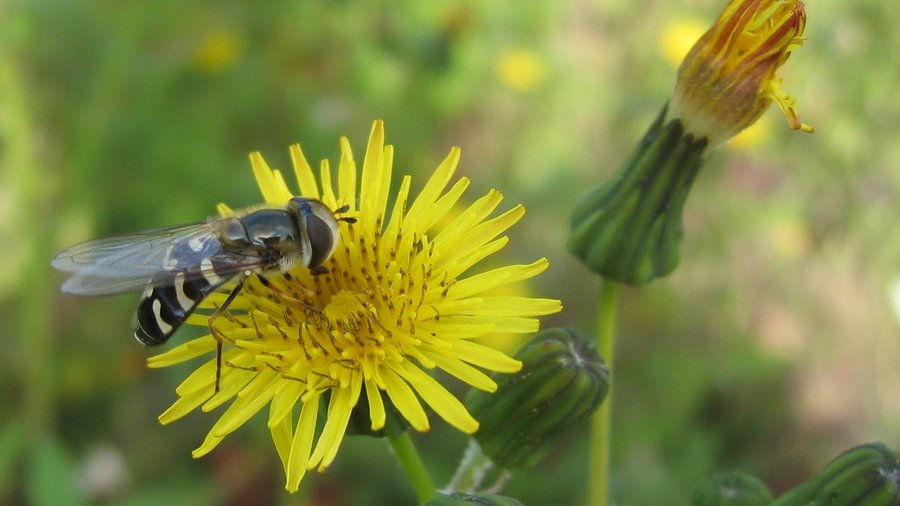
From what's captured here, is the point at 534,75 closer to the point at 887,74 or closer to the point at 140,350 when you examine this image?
the point at 887,74

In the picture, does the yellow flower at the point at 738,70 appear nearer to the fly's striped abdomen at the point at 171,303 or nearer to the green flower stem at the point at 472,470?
the green flower stem at the point at 472,470

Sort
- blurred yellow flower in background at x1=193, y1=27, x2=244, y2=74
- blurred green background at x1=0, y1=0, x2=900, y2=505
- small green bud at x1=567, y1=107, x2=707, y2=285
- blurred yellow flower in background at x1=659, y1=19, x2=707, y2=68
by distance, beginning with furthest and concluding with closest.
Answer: blurred yellow flower in background at x1=659, y1=19, x2=707, y2=68 < blurred yellow flower in background at x1=193, y1=27, x2=244, y2=74 < blurred green background at x1=0, y1=0, x2=900, y2=505 < small green bud at x1=567, y1=107, x2=707, y2=285

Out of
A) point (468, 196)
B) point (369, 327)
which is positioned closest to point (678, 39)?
point (468, 196)

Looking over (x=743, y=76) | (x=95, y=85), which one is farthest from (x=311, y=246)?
(x=95, y=85)

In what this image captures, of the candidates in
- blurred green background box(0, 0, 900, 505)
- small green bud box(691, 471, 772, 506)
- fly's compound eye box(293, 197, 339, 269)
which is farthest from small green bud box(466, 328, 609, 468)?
blurred green background box(0, 0, 900, 505)

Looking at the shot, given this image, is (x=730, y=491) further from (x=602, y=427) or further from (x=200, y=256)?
(x=200, y=256)

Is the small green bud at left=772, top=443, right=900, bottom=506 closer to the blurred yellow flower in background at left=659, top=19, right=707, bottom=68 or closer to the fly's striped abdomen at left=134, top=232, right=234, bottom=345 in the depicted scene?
the fly's striped abdomen at left=134, top=232, right=234, bottom=345

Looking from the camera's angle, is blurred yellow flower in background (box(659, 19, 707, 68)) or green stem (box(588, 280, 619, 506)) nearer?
green stem (box(588, 280, 619, 506))

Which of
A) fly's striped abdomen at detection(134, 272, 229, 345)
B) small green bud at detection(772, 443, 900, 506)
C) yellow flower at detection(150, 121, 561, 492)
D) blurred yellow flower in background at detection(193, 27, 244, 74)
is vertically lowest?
small green bud at detection(772, 443, 900, 506)

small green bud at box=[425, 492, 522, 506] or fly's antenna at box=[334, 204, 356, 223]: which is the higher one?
fly's antenna at box=[334, 204, 356, 223]
